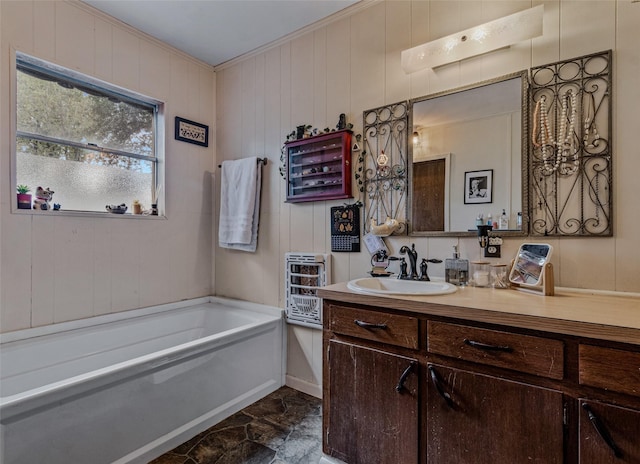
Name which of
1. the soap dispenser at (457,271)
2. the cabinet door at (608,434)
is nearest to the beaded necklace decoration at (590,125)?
the soap dispenser at (457,271)

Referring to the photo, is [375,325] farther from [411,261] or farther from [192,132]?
[192,132]

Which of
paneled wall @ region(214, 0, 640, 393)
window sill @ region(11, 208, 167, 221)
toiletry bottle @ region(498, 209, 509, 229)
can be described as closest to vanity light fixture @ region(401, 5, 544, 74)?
paneled wall @ region(214, 0, 640, 393)

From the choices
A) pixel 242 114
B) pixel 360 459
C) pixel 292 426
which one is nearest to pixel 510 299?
pixel 360 459

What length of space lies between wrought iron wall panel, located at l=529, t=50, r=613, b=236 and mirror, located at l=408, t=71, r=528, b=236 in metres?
0.06

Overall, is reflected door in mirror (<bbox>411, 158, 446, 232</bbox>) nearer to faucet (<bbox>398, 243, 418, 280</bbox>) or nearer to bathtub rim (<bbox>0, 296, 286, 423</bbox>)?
faucet (<bbox>398, 243, 418, 280</bbox>)

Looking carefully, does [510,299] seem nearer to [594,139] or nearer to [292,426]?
[594,139]

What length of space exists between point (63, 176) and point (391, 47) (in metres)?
2.26

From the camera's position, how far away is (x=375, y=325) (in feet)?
4.45

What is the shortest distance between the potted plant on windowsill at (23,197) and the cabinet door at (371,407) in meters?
1.95

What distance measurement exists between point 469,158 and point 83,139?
247 centimetres

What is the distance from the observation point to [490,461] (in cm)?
110

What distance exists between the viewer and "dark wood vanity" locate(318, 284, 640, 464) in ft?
3.06

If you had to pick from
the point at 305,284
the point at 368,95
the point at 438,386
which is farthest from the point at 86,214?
the point at 438,386

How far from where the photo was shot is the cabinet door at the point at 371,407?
1.28m
